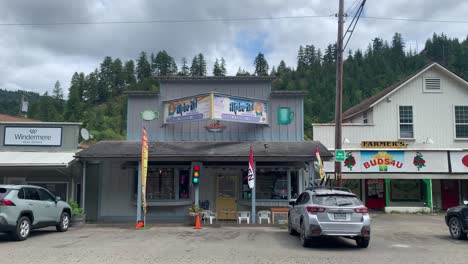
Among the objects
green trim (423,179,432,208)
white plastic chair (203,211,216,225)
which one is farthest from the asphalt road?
green trim (423,179,432,208)

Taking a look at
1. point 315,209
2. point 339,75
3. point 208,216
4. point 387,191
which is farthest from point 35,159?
point 387,191

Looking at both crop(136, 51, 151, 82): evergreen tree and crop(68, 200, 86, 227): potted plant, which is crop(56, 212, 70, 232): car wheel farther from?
crop(136, 51, 151, 82): evergreen tree

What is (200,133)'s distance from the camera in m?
20.8

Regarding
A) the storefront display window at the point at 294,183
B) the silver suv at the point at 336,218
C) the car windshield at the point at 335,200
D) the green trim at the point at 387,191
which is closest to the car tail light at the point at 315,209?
the silver suv at the point at 336,218

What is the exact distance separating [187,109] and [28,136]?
8104 mm

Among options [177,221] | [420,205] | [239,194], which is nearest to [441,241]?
[239,194]

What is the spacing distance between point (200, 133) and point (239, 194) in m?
3.47

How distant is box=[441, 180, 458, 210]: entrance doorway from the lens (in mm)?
26203

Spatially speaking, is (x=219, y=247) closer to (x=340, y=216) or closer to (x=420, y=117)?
(x=340, y=216)

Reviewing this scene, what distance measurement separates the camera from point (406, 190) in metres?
26.2

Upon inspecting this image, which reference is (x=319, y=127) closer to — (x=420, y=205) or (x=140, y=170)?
(x=420, y=205)

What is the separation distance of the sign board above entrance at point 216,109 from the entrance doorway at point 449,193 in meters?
13.3

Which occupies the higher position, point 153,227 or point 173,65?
A: point 173,65

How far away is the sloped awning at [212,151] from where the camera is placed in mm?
18250
